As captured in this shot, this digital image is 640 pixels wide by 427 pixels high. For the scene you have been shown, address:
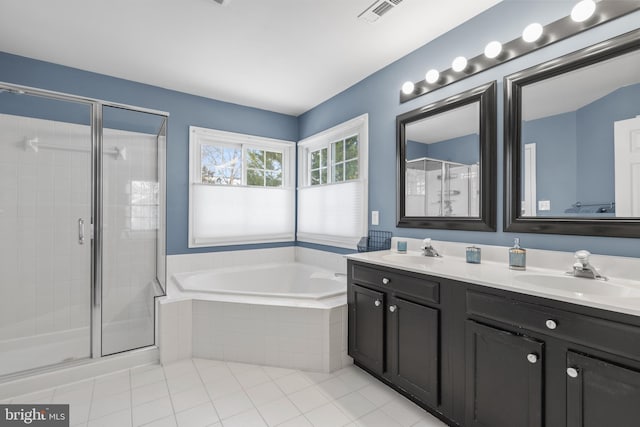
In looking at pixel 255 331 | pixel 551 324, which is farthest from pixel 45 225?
pixel 551 324

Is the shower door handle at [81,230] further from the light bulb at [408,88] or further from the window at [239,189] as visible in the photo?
the light bulb at [408,88]

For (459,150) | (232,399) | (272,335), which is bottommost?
(232,399)

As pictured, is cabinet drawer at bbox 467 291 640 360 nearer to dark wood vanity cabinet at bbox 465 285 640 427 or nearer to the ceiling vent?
dark wood vanity cabinet at bbox 465 285 640 427

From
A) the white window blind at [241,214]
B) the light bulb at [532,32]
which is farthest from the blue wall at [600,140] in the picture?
the white window blind at [241,214]

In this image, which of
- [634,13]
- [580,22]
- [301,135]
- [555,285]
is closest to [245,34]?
[301,135]

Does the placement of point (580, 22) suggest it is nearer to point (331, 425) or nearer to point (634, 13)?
point (634, 13)

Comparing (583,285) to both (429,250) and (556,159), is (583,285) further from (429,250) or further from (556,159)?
(429,250)

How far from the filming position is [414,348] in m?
1.69

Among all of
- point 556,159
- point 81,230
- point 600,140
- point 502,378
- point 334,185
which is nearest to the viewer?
point 502,378

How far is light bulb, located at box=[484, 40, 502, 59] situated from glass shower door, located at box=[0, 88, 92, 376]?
2.83m

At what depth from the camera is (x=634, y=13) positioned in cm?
130

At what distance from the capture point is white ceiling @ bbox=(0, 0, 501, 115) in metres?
1.84

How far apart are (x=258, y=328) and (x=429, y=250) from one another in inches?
55.0

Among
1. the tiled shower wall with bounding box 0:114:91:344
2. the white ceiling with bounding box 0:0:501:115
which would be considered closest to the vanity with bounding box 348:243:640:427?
the white ceiling with bounding box 0:0:501:115
